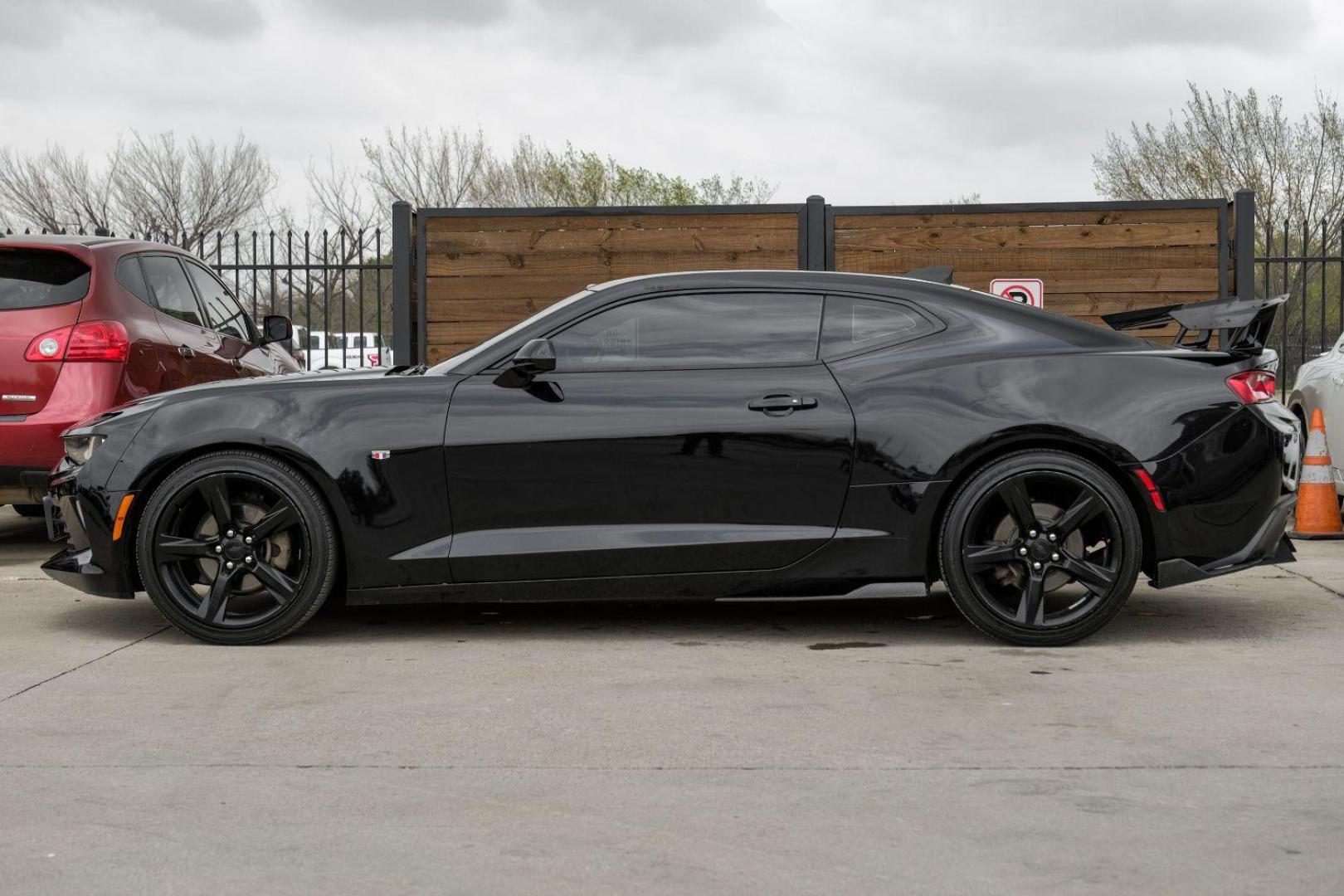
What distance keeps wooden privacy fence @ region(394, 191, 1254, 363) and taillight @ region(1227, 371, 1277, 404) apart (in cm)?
584

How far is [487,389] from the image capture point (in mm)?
5941

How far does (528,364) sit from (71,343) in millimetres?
3267

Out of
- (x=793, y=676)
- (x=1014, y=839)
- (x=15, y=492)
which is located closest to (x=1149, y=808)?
(x=1014, y=839)

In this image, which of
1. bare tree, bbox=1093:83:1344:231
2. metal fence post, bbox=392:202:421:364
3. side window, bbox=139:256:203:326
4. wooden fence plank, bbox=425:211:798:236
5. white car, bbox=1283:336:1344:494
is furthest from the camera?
bare tree, bbox=1093:83:1344:231

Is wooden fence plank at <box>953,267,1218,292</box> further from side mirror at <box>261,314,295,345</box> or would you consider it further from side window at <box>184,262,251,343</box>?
side window at <box>184,262,251,343</box>

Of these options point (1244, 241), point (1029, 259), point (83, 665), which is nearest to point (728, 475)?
point (83, 665)

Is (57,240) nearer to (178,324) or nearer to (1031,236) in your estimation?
(178,324)

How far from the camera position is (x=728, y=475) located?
5824mm

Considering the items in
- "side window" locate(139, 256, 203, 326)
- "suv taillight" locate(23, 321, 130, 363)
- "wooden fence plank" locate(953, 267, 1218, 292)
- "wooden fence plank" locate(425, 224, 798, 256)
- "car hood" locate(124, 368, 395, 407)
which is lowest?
"car hood" locate(124, 368, 395, 407)

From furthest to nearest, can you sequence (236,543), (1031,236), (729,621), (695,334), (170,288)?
(1031,236) → (170,288) → (729,621) → (695,334) → (236,543)

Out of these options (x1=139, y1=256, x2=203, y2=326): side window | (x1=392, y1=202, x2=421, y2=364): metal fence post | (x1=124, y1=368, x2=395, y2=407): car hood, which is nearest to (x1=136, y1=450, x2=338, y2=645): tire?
(x1=124, y1=368, x2=395, y2=407): car hood

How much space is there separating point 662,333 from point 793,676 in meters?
1.45

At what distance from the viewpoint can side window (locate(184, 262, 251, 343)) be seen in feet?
30.8

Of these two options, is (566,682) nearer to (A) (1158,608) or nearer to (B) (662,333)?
(B) (662,333)
